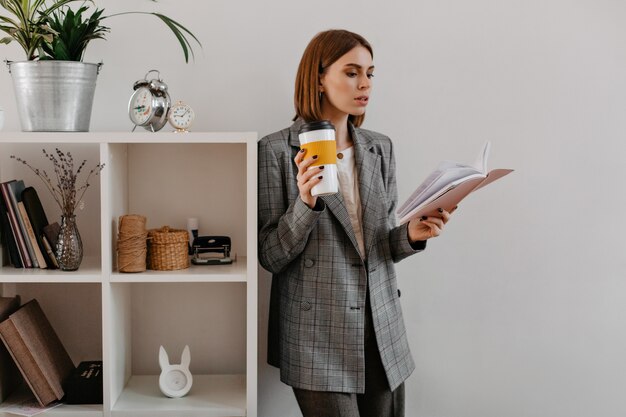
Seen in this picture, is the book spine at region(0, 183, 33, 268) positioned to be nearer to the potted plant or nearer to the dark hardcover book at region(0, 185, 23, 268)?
the dark hardcover book at region(0, 185, 23, 268)

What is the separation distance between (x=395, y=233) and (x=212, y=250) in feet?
1.77

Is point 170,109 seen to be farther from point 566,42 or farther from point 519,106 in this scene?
point 566,42

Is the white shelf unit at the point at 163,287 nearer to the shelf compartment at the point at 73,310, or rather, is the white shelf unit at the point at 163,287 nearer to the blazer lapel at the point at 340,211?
the shelf compartment at the point at 73,310

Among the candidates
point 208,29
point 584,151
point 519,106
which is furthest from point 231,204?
point 584,151

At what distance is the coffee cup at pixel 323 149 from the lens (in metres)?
1.70

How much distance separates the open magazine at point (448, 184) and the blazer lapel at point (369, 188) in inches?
6.8

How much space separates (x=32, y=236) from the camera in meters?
2.08

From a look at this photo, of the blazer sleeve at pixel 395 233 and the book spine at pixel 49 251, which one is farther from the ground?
the blazer sleeve at pixel 395 233

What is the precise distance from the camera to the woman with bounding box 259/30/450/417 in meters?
1.96

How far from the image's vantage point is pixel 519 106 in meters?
2.37

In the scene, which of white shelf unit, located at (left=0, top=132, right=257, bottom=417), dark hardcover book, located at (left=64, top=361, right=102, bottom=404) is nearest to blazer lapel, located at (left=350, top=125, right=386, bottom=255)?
white shelf unit, located at (left=0, top=132, right=257, bottom=417)

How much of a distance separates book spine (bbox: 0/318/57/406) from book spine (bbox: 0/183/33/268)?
0.18 m

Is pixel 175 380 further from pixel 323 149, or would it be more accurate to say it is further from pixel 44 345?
pixel 323 149

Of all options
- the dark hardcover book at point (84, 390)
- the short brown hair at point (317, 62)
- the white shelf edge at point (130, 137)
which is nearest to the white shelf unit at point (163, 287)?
the dark hardcover book at point (84, 390)
